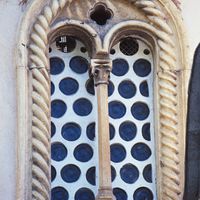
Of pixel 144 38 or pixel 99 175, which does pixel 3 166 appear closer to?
pixel 99 175

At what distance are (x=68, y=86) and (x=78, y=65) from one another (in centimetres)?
20

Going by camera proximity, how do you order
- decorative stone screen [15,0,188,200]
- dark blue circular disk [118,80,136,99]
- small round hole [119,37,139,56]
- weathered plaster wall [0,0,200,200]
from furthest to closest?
small round hole [119,37,139,56]
dark blue circular disk [118,80,136,99]
decorative stone screen [15,0,188,200]
weathered plaster wall [0,0,200,200]

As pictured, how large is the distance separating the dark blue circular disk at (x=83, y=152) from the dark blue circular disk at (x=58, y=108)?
1.01 feet

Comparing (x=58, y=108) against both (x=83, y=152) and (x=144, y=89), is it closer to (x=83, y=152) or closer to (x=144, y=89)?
(x=83, y=152)

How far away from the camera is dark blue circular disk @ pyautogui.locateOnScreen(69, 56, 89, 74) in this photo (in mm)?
8680

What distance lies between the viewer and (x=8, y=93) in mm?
8289

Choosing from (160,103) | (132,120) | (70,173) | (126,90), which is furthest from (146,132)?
(70,173)

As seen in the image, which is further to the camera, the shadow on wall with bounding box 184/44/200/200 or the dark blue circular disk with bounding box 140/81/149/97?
the dark blue circular disk with bounding box 140/81/149/97

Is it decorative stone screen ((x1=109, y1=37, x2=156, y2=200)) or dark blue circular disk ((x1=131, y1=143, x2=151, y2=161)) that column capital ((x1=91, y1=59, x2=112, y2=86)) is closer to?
decorative stone screen ((x1=109, y1=37, x2=156, y2=200))

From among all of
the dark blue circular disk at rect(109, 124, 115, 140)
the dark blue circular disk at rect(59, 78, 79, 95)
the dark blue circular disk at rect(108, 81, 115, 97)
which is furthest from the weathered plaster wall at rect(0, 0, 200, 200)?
the dark blue circular disk at rect(109, 124, 115, 140)

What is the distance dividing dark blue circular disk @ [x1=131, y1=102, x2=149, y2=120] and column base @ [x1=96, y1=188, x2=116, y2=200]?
2.46ft

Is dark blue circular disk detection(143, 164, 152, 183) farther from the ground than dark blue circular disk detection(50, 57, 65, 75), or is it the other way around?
dark blue circular disk detection(50, 57, 65, 75)

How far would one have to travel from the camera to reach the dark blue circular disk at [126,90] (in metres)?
8.71

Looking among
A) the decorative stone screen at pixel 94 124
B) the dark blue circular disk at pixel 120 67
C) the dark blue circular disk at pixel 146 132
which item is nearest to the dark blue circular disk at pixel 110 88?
the decorative stone screen at pixel 94 124
